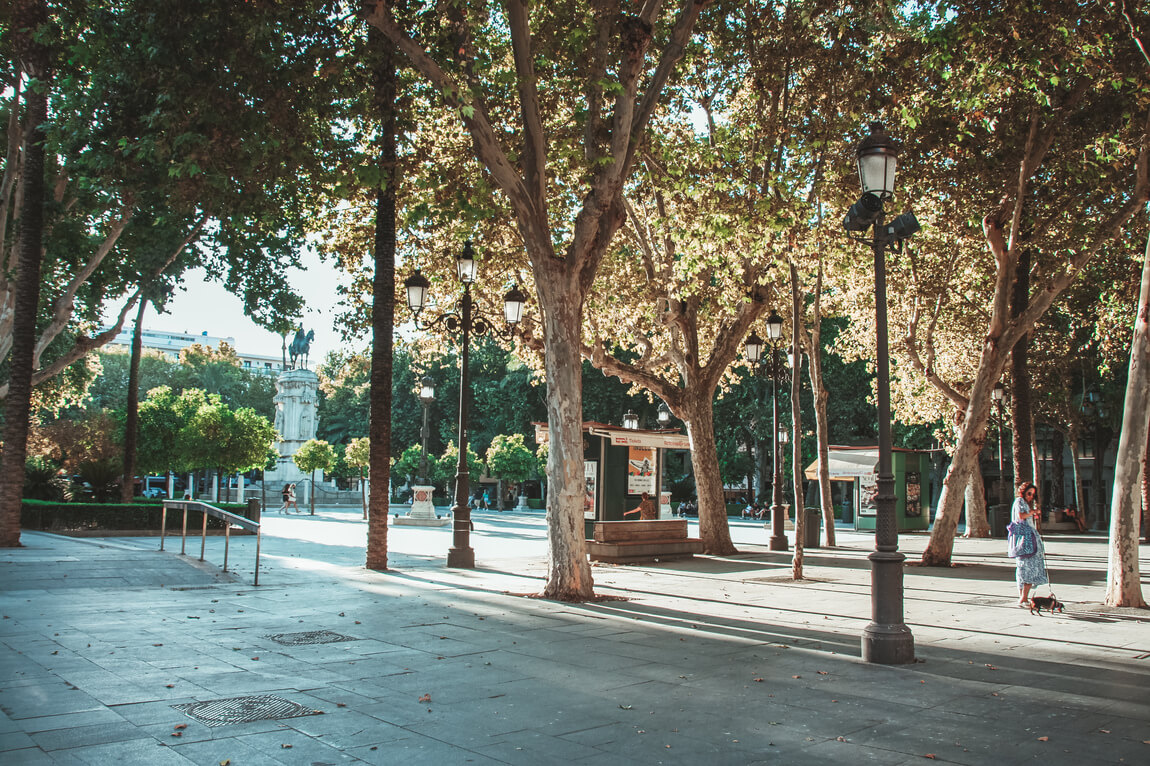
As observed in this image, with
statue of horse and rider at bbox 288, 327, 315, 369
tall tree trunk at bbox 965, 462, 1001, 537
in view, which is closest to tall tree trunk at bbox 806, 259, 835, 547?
tall tree trunk at bbox 965, 462, 1001, 537

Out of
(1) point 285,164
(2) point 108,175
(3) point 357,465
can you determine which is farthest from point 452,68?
(3) point 357,465

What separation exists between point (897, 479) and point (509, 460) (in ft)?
72.4

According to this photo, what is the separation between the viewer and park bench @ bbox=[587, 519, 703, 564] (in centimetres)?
1680

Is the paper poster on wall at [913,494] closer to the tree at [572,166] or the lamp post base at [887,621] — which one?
the tree at [572,166]

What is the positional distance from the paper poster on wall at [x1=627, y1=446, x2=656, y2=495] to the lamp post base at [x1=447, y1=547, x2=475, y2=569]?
721cm

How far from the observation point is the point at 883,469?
25.7 feet

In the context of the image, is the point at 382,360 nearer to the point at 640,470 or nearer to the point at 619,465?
the point at 619,465

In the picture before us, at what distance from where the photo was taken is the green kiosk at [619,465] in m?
21.3

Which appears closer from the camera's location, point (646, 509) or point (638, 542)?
point (638, 542)

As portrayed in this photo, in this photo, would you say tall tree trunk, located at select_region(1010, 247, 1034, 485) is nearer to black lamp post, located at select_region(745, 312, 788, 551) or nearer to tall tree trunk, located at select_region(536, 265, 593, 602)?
black lamp post, located at select_region(745, 312, 788, 551)

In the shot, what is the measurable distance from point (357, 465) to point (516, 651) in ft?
120

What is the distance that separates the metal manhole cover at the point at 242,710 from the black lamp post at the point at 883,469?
4.82 m

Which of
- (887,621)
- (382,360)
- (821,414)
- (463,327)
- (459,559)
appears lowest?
(459,559)

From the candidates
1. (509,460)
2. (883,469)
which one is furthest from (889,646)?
(509,460)
